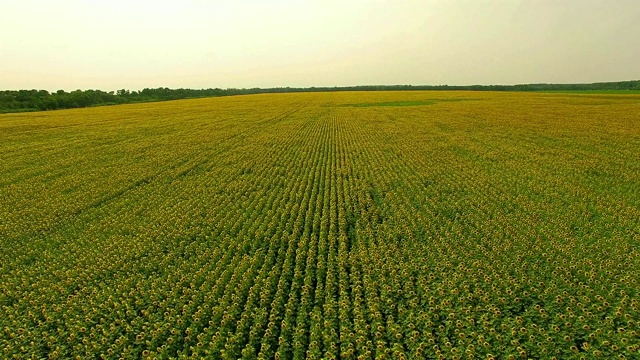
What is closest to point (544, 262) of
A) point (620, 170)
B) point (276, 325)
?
point (276, 325)

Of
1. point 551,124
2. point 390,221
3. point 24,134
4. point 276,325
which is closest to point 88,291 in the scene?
point 276,325

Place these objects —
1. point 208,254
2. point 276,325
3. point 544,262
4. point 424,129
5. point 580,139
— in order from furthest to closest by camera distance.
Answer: point 424,129
point 580,139
point 208,254
point 544,262
point 276,325

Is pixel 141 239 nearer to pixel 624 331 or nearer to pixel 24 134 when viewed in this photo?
pixel 624 331

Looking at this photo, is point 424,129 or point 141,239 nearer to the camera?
point 141,239

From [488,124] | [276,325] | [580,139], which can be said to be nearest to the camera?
[276,325]

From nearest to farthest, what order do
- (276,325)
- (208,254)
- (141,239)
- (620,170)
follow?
1. (276,325)
2. (208,254)
3. (141,239)
4. (620,170)

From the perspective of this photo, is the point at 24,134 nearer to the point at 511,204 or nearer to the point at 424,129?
the point at 424,129
